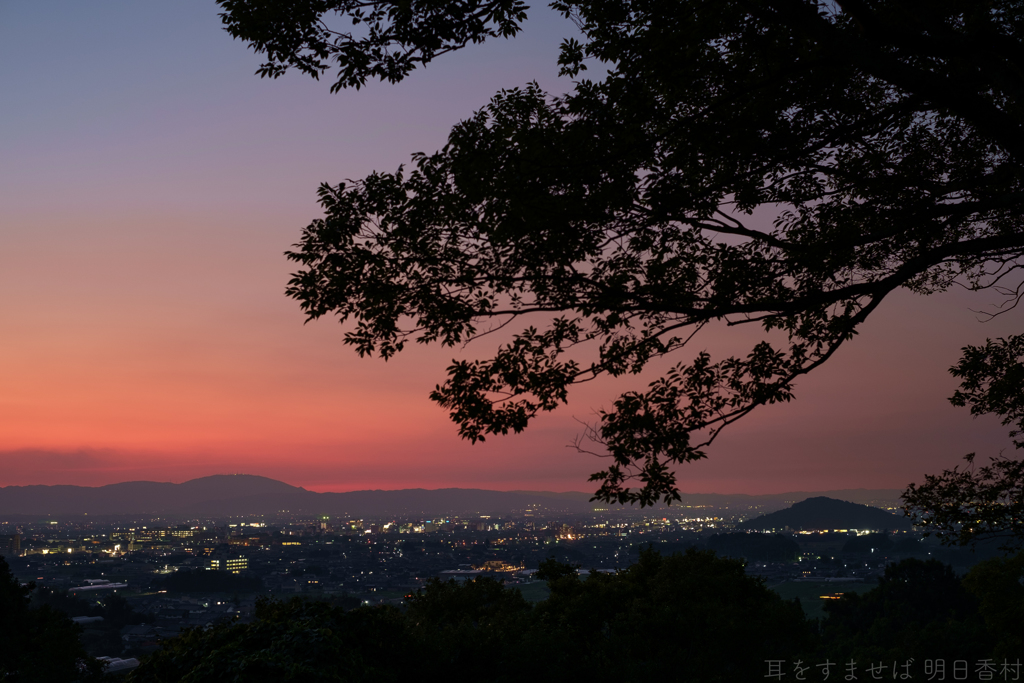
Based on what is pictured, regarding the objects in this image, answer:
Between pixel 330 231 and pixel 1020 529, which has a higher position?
pixel 330 231

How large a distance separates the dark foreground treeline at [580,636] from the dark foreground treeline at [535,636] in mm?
29

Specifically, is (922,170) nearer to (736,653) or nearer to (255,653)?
(255,653)

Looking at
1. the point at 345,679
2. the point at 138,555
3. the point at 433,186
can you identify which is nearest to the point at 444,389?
the point at 433,186

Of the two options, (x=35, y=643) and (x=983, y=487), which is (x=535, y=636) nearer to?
(x=983, y=487)

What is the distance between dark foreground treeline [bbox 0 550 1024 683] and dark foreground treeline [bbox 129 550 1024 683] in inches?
1.1

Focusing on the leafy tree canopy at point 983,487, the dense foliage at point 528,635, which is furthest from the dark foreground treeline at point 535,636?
the leafy tree canopy at point 983,487

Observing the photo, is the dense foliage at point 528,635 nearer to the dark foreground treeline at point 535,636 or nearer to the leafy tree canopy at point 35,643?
the dark foreground treeline at point 535,636

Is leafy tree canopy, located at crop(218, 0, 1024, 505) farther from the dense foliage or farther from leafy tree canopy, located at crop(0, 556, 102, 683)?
leafy tree canopy, located at crop(0, 556, 102, 683)

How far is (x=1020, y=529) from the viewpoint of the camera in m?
11.7

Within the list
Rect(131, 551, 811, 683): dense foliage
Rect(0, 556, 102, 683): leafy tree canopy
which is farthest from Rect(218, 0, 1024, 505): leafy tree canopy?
Rect(0, 556, 102, 683): leafy tree canopy

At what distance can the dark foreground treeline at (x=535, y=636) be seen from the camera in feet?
26.8

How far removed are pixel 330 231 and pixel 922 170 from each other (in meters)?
7.72

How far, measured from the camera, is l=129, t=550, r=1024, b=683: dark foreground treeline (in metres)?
8.15

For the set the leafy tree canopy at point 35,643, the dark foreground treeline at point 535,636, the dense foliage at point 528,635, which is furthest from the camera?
the leafy tree canopy at point 35,643
